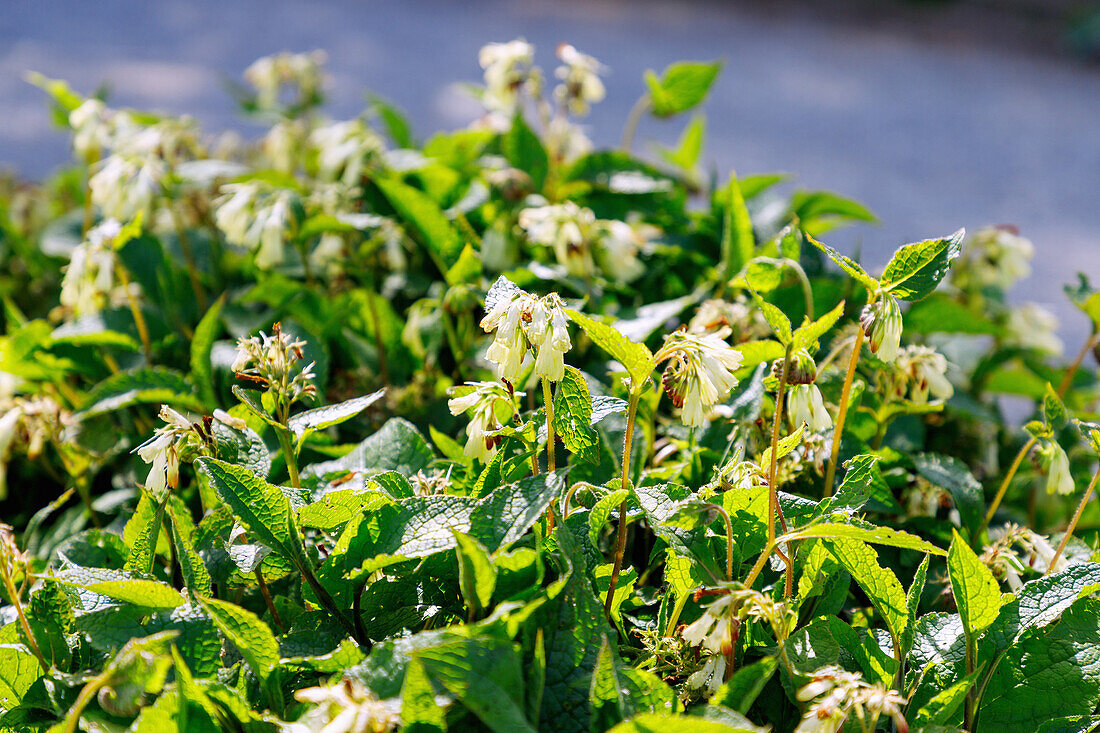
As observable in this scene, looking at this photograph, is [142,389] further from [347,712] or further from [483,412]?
[347,712]

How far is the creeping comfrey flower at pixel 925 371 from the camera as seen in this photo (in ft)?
3.92

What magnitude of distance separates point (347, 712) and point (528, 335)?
0.37m

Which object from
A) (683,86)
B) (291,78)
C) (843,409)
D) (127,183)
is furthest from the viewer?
(291,78)

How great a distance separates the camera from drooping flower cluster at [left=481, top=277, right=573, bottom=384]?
2.91ft

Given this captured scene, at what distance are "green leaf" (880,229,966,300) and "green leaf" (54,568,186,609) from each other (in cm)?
76

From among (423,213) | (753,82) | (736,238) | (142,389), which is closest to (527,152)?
(423,213)

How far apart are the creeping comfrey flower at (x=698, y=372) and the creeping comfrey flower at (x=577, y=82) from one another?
3.48 feet

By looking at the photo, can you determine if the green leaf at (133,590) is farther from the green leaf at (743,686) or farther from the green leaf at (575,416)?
the green leaf at (743,686)

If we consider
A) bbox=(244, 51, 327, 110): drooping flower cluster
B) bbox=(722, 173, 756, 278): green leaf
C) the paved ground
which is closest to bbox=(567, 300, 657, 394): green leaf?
bbox=(722, 173, 756, 278): green leaf

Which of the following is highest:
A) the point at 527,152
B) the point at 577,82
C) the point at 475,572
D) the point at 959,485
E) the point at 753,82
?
the point at 577,82

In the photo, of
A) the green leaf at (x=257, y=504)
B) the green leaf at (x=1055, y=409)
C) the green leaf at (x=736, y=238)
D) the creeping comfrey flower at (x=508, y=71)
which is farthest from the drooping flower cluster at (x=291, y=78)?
the green leaf at (x=1055, y=409)

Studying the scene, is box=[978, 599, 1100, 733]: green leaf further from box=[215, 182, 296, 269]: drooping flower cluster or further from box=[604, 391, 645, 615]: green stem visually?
box=[215, 182, 296, 269]: drooping flower cluster

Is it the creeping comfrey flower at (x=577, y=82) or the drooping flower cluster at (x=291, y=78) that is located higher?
the creeping comfrey flower at (x=577, y=82)

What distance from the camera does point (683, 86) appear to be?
195 cm
